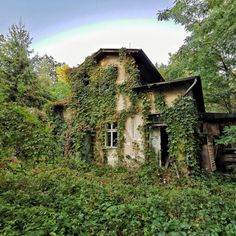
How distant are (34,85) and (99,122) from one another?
32.1 feet

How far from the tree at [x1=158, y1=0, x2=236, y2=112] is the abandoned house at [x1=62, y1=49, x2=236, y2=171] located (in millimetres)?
1326

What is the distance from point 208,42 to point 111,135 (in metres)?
6.61

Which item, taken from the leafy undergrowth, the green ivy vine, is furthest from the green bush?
the green ivy vine

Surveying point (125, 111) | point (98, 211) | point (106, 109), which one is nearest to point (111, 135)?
point (106, 109)

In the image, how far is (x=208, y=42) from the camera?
9.45m

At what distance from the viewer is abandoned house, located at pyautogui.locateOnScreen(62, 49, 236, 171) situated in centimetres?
1075

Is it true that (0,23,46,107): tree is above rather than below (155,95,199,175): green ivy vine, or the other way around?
above

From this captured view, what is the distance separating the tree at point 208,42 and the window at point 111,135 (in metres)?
5.00

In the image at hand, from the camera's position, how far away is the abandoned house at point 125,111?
35.3 feet

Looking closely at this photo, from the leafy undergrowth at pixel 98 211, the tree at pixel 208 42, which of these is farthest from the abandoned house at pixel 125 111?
the leafy undergrowth at pixel 98 211

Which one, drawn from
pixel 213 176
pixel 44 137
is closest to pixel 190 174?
pixel 213 176

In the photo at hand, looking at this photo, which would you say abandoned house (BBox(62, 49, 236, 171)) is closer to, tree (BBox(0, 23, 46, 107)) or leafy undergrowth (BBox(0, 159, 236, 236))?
leafy undergrowth (BBox(0, 159, 236, 236))

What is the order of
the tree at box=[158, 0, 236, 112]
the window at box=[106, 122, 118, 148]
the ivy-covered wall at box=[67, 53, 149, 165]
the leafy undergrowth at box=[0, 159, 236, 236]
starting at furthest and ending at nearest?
the window at box=[106, 122, 118, 148]
the ivy-covered wall at box=[67, 53, 149, 165]
the tree at box=[158, 0, 236, 112]
the leafy undergrowth at box=[0, 159, 236, 236]

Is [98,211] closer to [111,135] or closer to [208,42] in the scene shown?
[111,135]
